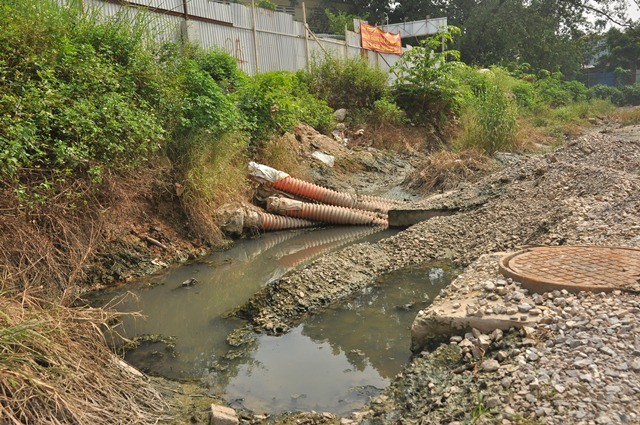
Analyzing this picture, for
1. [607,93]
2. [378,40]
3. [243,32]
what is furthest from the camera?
[607,93]

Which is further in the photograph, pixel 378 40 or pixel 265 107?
pixel 378 40

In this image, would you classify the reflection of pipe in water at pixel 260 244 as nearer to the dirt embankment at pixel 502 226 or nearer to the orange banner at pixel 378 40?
the dirt embankment at pixel 502 226

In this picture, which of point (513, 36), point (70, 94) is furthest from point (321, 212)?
point (513, 36)

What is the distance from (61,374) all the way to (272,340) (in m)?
2.12

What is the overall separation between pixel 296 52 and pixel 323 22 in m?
14.4

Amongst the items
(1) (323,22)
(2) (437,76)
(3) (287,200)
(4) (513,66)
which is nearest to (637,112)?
(4) (513,66)

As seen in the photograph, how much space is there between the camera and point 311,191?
10.1m

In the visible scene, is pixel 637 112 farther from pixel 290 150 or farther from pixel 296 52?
pixel 290 150

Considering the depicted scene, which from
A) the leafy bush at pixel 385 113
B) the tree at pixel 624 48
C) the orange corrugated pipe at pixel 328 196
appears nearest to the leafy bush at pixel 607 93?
the tree at pixel 624 48

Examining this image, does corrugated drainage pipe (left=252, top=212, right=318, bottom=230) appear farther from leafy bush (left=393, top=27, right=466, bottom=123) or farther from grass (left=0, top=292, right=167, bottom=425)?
leafy bush (left=393, top=27, right=466, bottom=123)

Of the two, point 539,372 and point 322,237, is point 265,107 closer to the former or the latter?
point 322,237

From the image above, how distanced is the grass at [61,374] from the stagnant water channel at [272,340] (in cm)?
74

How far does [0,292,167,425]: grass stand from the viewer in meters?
2.93

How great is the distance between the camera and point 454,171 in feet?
39.5
